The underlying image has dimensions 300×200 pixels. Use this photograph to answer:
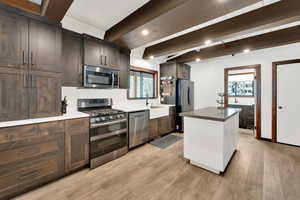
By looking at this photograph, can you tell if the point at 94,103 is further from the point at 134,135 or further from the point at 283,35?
the point at 283,35

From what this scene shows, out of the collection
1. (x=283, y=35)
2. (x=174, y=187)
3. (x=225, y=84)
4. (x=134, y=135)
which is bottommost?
(x=174, y=187)

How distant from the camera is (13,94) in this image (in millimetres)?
1701

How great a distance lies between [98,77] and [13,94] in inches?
51.1

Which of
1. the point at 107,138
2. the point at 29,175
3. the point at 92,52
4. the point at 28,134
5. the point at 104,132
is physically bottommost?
the point at 29,175

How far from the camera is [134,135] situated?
308cm

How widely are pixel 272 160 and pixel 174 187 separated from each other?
2309 millimetres

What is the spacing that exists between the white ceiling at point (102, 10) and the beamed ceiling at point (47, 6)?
0.37 metres

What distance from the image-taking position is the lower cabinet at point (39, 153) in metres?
1.55

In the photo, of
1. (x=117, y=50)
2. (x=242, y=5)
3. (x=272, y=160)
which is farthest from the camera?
(x=117, y=50)

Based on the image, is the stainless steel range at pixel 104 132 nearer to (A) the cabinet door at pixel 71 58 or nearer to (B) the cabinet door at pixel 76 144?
(B) the cabinet door at pixel 76 144

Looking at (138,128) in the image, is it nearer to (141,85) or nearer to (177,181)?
(177,181)

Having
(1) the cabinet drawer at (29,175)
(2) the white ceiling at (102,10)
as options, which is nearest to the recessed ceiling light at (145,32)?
(2) the white ceiling at (102,10)

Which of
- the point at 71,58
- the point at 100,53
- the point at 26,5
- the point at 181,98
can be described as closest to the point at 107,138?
the point at 71,58

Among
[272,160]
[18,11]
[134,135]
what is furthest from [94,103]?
[272,160]
